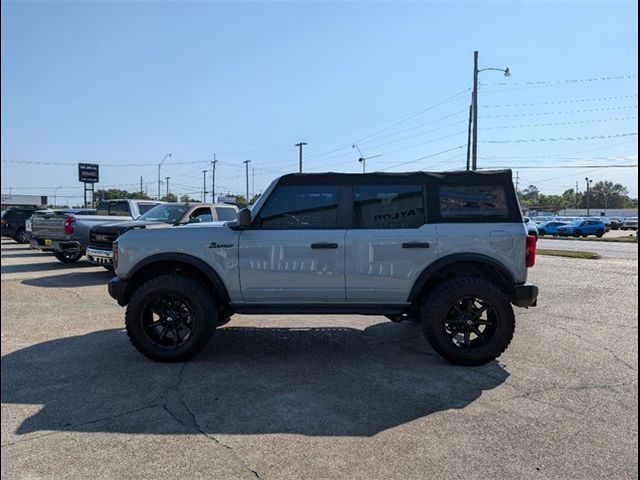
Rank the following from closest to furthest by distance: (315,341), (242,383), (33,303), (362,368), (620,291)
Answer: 1. (242,383)
2. (362,368)
3. (315,341)
4. (33,303)
5. (620,291)

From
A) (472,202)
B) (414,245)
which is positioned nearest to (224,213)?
(414,245)

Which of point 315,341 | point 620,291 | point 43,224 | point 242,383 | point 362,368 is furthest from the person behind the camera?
point 43,224

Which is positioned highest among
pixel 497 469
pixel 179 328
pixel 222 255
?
pixel 222 255

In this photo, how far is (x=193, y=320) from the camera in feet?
16.0

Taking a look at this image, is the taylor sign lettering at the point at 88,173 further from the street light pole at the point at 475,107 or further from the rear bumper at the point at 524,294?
the rear bumper at the point at 524,294

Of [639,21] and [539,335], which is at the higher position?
[639,21]

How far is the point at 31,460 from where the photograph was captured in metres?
2.93

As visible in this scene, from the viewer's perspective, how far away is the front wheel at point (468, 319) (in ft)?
15.7

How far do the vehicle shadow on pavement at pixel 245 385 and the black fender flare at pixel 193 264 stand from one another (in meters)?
0.76

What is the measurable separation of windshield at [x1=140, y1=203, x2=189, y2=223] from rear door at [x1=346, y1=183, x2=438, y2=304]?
282 inches

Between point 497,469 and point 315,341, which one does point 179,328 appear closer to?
point 315,341

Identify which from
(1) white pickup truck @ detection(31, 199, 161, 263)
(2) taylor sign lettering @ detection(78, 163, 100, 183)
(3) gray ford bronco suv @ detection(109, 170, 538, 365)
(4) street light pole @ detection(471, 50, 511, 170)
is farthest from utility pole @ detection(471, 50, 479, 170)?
(2) taylor sign lettering @ detection(78, 163, 100, 183)

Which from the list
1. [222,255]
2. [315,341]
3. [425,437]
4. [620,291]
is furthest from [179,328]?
[620,291]

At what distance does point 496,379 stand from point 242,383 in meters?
2.39
